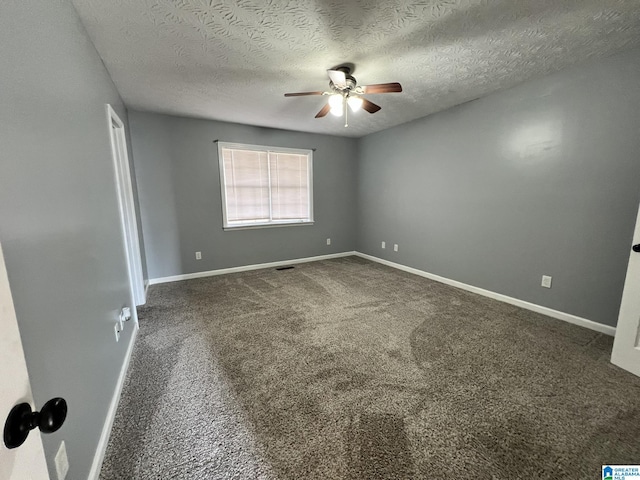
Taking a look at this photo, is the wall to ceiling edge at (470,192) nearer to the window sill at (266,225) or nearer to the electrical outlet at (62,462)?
the window sill at (266,225)

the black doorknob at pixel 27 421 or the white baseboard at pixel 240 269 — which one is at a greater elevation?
the black doorknob at pixel 27 421

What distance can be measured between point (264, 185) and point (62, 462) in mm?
3948

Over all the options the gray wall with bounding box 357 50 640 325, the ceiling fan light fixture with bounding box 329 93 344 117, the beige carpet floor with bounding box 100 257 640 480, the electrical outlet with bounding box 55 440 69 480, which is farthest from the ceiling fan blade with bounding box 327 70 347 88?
the electrical outlet with bounding box 55 440 69 480

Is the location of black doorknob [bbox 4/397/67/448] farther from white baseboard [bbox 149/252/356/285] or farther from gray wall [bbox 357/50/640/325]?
white baseboard [bbox 149/252/356/285]

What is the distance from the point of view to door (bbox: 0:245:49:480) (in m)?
0.43

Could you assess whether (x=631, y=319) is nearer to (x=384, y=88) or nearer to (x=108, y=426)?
(x=384, y=88)

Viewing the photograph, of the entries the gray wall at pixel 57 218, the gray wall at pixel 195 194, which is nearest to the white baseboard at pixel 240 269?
the gray wall at pixel 195 194

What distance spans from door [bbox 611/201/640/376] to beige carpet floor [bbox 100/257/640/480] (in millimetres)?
123

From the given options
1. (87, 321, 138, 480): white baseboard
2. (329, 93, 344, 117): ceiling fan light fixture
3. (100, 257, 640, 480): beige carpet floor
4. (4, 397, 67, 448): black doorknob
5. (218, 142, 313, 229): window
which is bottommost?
(100, 257, 640, 480): beige carpet floor

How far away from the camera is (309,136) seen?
187 inches

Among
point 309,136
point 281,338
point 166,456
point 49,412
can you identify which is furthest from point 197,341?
point 309,136

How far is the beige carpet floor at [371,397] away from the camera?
4.09 ft

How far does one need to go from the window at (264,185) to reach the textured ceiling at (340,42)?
4.26ft

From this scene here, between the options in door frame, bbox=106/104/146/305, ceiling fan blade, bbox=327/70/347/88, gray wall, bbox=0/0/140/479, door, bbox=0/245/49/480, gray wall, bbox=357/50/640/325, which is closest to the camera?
door, bbox=0/245/49/480
